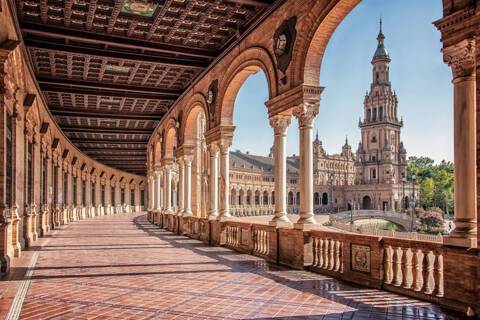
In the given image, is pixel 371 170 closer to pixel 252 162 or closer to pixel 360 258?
pixel 252 162

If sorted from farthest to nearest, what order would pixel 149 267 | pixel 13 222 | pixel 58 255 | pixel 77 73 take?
pixel 77 73 < pixel 58 255 < pixel 13 222 < pixel 149 267

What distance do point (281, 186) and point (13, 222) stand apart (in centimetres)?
705

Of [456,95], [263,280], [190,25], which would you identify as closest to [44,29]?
[190,25]

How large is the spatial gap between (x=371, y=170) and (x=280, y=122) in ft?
322

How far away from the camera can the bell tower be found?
102312 mm

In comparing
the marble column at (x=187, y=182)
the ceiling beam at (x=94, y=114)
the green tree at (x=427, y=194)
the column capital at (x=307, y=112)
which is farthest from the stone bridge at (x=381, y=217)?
the column capital at (x=307, y=112)

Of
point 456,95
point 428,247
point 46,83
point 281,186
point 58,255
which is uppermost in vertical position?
point 46,83

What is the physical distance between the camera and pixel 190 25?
13.4 m

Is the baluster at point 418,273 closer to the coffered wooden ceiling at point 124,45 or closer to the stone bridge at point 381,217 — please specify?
the coffered wooden ceiling at point 124,45

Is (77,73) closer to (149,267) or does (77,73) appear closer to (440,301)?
(149,267)

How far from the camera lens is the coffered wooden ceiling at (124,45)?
12.1 metres

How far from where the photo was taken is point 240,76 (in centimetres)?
1460

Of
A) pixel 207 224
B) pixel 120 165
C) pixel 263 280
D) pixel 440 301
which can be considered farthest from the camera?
pixel 120 165

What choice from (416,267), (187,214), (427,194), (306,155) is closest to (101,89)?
(187,214)
